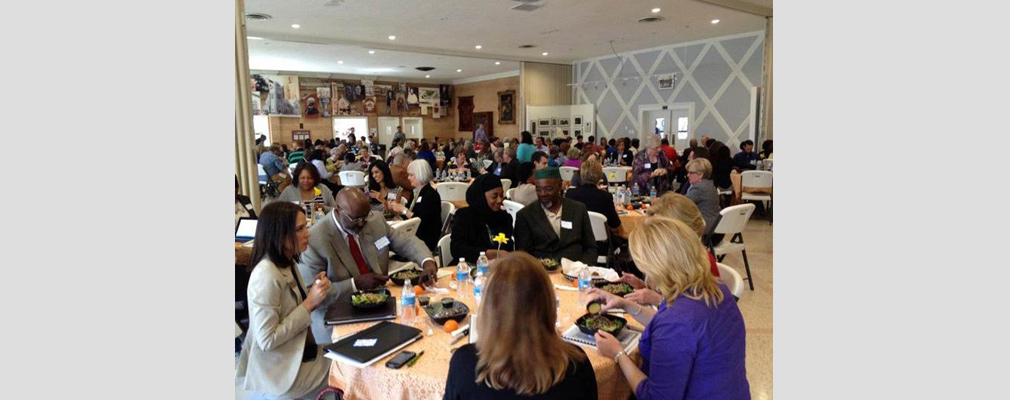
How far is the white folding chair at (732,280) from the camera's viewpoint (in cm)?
247

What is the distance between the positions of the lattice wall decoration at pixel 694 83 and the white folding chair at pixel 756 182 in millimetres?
3888

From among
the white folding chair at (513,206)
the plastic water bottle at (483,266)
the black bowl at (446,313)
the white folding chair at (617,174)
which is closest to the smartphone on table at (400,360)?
the black bowl at (446,313)

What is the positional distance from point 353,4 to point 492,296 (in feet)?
23.8

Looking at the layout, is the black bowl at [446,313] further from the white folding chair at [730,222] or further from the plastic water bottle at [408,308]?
the white folding chair at [730,222]

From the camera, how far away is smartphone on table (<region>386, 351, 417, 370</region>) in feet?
5.89

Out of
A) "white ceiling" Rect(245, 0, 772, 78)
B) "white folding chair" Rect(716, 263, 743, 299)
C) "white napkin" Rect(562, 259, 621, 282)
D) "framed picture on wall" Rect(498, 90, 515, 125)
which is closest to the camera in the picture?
"white folding chair" Rect(716, 263, 743, 299)

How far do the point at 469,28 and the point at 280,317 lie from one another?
830 cm

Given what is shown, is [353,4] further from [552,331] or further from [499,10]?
[552,331]

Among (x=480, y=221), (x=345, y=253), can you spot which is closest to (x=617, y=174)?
(x=480, y=221)

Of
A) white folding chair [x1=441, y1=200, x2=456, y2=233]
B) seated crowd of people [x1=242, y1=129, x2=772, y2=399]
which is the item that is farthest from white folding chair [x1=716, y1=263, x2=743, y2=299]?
white folding chair [x1=441, y1=200, x2=456, y2=233]

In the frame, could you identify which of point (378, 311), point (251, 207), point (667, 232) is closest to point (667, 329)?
point (667, 232)

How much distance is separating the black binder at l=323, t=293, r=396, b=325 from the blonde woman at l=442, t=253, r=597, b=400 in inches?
33.2

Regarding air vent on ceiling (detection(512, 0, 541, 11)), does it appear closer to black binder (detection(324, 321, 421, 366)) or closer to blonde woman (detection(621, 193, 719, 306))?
blonde woman (detection(621, 193, 719, 306))

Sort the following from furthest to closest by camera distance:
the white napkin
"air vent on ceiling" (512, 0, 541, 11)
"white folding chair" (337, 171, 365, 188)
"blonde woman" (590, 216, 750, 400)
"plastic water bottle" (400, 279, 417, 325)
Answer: "air vent on ceiling" (512, 0, 541, 11)
"white folding chair" (337, 171, 365, 188)
the white napkin
"plastic water bottle" (400, 279, 417, 325)
"blonde woman" (590, 216, 750, 400)
